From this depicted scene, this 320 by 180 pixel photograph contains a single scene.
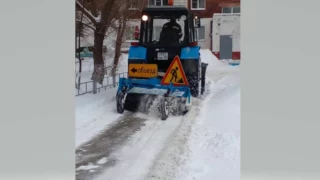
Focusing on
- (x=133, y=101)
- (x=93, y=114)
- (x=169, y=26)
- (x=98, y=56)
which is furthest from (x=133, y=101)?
(x=98, y=56)

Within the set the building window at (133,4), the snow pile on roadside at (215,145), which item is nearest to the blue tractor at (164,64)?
the snow pile on roadside at (215,145)

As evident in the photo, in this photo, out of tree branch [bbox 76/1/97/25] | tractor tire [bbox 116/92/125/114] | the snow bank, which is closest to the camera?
the snow bank

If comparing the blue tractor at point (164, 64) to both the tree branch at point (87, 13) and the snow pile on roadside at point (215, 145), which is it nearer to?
the snow pile on roadside at point (215, 145)

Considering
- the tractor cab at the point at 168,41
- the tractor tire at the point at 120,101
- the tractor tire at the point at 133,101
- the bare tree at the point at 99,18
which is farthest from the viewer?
the bare tree at the point at 99,18

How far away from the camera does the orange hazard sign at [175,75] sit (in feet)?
24.0

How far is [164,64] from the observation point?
8680mm

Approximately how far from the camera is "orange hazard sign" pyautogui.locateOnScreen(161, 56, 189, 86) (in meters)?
7.33

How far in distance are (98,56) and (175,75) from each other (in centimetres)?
440

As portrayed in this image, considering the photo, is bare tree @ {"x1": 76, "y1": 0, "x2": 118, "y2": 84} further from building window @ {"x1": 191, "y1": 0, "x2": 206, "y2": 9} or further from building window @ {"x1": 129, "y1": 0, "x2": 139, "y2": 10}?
building window @ {"x1": 191, "y1": 0, "x2": 206, "y2": 9}

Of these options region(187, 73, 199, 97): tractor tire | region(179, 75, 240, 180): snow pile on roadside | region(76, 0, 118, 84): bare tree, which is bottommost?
region(179, 75, 240, 180): snow pile on roadside

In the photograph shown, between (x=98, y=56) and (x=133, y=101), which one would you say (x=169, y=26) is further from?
(x=98, y=56)

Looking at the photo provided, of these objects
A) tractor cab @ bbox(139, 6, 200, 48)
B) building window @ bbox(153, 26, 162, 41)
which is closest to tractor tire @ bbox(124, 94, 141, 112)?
tractor cab @ bbox(139, 6, 200, 48)

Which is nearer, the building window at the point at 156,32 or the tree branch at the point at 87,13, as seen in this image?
the building window at the point at 156,32
